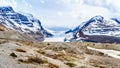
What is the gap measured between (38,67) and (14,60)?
3.17 meters

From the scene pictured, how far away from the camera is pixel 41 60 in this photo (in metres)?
46.8

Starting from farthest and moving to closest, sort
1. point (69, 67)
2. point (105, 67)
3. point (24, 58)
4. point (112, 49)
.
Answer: point (112, 49) → point (105, 67) → point (69, 67) → point (24, 58)

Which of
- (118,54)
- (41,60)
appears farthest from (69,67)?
(118,54)

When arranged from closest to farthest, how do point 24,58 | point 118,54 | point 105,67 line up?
point 24,58, point 105,67, point 118,54

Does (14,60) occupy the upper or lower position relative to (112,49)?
upper

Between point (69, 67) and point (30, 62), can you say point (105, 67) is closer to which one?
point (69, 67)

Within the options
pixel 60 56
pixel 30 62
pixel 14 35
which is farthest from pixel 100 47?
pixel 30 62

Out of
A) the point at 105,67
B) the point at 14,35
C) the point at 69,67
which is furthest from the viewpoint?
the point at 14,35

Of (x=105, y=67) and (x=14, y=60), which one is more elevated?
(x=14, y=60)

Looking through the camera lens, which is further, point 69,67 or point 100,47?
point 100,47

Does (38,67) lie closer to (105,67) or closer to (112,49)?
(105,67)

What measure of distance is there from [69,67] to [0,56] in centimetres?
1016

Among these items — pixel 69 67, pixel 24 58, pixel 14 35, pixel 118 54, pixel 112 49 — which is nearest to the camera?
pixel 24 58

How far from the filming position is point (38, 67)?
4322 centimetres
